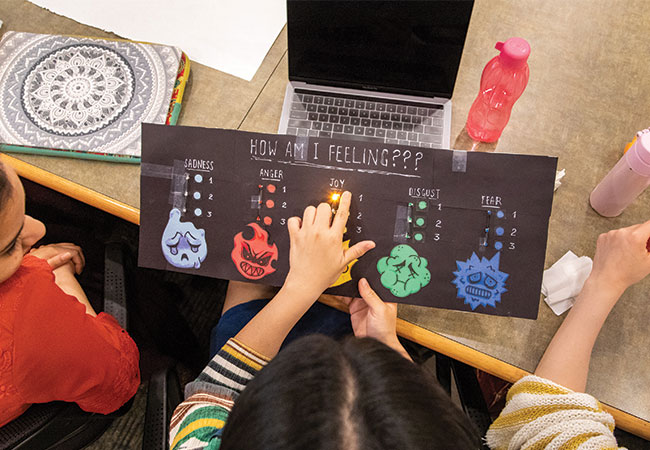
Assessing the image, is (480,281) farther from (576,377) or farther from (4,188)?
(4,188)

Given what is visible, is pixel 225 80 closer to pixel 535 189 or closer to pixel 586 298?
pixel 535 189

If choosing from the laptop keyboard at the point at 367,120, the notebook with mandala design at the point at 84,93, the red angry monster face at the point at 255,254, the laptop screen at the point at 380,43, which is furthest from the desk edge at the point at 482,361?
the notebook with mandala design at the point at 84,93

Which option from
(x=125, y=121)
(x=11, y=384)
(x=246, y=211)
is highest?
(x=125, y=121)

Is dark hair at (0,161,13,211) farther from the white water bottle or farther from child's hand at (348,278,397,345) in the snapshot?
the white water bottle

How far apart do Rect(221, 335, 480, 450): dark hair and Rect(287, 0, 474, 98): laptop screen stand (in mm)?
519

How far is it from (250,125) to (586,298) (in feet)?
2.24

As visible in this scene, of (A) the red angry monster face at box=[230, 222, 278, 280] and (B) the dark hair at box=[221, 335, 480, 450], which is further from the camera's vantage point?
(A) the red angry monster face at box=[230, 222, 278, 280]

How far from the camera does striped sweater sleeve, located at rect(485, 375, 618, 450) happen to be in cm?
69

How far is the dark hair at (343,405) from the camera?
1.71 feet

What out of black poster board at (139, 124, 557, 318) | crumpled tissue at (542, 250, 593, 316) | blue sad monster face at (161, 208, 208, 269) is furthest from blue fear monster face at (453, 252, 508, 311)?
blue sad monster face at (161, 208, 208, 269)

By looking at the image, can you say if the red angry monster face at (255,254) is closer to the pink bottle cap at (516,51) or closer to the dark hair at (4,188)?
the dark hair at (4,188)

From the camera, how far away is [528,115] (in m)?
0.94

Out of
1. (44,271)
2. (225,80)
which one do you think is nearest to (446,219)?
(225,80)

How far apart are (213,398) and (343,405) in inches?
Answer: 10.9
